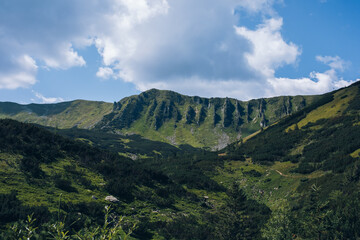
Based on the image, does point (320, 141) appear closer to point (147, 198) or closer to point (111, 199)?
point (147, 198)

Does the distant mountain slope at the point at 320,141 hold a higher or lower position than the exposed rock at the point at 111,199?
higher

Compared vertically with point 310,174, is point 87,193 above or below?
above

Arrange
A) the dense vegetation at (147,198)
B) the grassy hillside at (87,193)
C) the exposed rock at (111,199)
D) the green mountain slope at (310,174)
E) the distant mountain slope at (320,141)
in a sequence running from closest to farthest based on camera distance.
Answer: the dense vegetation at (147,198), the grassy hillside at (87,193), the green mountain slope at (310,174), the exposed rock at (111,199), the distant mountain slope at (320,141)

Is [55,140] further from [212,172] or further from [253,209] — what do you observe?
[212,172]

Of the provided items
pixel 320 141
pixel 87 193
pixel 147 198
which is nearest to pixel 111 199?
pixel 87 193

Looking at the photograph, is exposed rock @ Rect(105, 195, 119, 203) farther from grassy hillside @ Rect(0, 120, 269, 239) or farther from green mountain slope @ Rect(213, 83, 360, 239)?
green mountain slope @ Rect(213, 83, 360, 239)

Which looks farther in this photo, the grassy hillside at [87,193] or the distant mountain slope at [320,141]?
the distant mountain slope at [320,141]

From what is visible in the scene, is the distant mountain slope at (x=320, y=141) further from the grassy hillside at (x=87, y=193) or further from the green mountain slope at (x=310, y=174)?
the grassy hillside at (x=87, y=193)

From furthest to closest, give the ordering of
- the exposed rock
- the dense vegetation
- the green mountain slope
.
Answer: the exposed rock < the green mountain slope < the dense vegetation

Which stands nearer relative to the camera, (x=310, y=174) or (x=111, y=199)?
(x=111, y=199)

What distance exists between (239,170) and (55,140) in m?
103

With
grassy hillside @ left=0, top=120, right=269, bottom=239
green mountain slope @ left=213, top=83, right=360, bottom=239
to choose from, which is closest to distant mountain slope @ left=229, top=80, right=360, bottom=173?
green mountain slope @ left=213, top=83, right=360, bottom=239

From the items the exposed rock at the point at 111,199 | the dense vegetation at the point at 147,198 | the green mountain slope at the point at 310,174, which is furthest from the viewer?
the exposed rock at the point at 111,199

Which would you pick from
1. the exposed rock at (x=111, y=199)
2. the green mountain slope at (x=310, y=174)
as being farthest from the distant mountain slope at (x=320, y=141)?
the exposed rock at (x=111, y=199)
